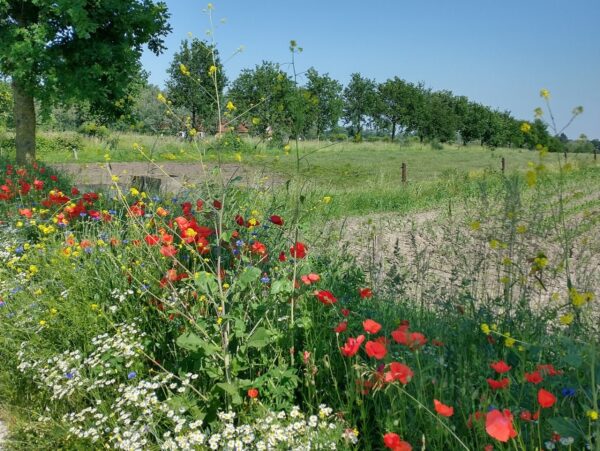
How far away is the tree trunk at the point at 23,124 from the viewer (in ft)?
44.1

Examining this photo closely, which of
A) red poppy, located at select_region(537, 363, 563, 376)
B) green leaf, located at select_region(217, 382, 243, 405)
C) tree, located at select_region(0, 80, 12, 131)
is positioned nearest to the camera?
red poppy, located at select_region(537, 363, 563, 376)

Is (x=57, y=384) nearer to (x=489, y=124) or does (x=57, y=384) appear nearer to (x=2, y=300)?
(x=2, y=300)

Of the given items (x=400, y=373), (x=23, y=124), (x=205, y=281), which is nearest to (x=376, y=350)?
(x=400, y=373)

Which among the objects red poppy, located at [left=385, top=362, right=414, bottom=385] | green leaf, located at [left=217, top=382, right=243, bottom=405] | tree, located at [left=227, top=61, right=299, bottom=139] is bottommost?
green leaf, located at [left=217, top=382, right=243, bottom=405]

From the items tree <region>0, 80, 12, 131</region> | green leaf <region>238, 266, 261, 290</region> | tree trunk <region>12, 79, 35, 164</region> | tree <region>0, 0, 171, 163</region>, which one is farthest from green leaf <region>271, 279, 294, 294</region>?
tree <region>0, 80, 12, 131</region>

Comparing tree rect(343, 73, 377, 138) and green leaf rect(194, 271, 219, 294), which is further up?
tree rect(343, 73, 377, 138)

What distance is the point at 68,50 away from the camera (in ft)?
41.9

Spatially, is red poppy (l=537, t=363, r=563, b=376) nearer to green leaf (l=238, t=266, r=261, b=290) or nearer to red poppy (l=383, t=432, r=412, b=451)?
red poppy (l=383, t=432, r=412, b=451)

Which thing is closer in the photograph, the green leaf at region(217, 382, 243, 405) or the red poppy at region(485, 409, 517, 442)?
the red poppy at region(485, 409, 517, 442)

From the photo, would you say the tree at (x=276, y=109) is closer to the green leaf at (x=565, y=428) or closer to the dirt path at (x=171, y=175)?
the dirt path at (x=171, y=175)

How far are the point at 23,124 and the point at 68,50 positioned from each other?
2.26 metres

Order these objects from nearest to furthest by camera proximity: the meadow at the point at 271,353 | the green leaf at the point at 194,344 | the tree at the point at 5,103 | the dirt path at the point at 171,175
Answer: the meadow at the point at 271,353, the green leaf at the point at 194,344, the dirt path at the point at 171,175, the tree at the point at 5,103

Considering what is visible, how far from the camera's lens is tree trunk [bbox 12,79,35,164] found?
1345 cm

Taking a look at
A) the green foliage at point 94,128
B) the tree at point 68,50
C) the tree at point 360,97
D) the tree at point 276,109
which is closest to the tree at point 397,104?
the tree at point 360,97
